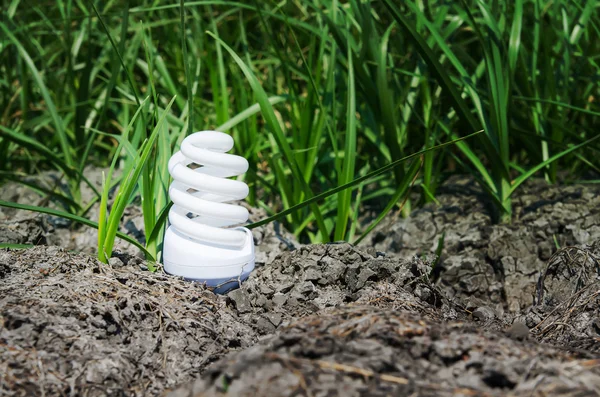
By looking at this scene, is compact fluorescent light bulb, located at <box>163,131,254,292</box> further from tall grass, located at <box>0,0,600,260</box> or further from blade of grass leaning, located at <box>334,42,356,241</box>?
blade of grass leaning, located at <box>334,42,356,241</box>

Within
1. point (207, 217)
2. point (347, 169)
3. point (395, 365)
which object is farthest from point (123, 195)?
point (395, 365)

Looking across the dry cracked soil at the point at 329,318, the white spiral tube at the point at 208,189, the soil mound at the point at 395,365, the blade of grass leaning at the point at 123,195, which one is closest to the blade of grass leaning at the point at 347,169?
the dry cracked soil at the point at 329,318

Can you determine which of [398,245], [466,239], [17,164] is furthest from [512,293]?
[17,164]

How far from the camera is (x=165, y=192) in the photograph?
2.11 meters

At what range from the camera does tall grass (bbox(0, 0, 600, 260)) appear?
2277 mm

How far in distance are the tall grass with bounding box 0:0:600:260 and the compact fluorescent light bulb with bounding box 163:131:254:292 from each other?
15 cm

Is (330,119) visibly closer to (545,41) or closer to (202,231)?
(545,41)

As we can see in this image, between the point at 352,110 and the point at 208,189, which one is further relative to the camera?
the point at 352,110

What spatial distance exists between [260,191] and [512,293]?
1.18m

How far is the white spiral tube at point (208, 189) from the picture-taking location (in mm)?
1806

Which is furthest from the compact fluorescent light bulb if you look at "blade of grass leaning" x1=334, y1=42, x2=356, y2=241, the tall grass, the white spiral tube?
"blade of grass leaning" x1=334, y1=42, x2=356, y2=241

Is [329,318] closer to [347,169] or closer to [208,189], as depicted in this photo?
[208,189]

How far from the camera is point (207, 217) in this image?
186 centimetres

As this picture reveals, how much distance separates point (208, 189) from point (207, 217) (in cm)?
9
